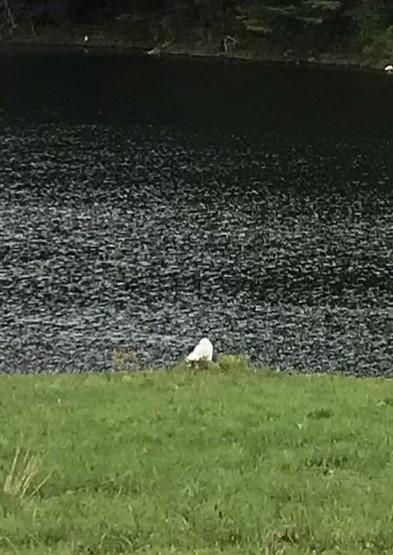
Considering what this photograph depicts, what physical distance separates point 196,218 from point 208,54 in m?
48.3

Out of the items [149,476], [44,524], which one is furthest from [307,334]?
[44,524]

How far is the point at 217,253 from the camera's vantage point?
3903 centimetres

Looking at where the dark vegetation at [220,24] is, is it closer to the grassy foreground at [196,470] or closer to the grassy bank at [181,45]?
the grassy bank at [181,45]

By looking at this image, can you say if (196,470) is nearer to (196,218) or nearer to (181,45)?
(196,218)

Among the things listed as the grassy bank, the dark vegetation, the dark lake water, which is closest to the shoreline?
the grassy bank

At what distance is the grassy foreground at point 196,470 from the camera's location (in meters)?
8.38

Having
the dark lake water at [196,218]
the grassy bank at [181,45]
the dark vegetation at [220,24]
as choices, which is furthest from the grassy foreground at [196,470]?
the dark vegetation at [220,24]

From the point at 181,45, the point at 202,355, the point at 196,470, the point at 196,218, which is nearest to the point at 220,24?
the point at 181,45

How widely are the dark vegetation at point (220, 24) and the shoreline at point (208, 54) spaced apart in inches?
7.3

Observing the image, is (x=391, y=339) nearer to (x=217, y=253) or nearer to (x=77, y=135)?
(x=217, y=253)

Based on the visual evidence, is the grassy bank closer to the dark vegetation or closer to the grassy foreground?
the dark vegetation

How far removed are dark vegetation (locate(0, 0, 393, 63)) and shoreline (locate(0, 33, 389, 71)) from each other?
7.3 inches

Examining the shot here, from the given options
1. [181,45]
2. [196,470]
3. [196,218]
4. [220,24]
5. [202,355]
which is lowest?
[196,218]

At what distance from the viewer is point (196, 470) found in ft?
34.9
